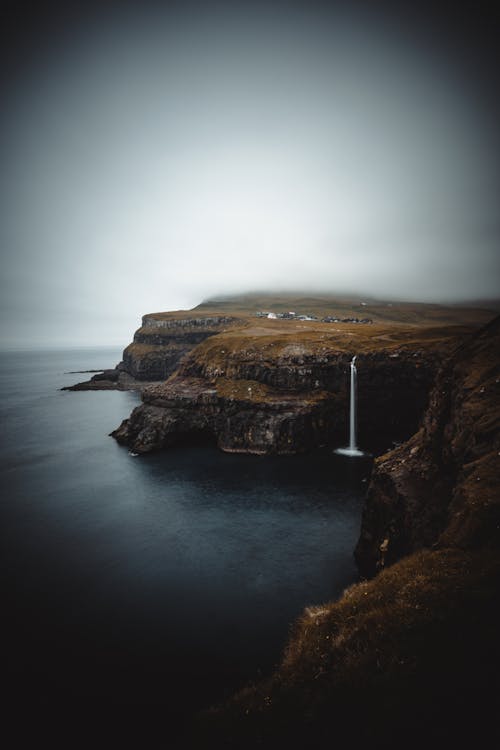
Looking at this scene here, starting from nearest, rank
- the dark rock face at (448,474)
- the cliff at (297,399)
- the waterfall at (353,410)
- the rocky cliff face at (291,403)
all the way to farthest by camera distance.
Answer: the dark rock face at (448,474) < the rocky cliff face at (291,403) < the cliff at (297,399) < the waterfall at (353,410)

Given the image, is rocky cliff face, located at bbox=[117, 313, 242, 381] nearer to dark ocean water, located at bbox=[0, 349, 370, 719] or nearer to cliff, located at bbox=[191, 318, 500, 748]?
dark ocean water, located at bbox=[0, 349, 370, 719]

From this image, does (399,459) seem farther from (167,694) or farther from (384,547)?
(167,694)

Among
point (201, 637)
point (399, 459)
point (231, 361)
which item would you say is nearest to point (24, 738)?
point (201, 637)

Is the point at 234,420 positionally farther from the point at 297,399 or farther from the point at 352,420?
the point at 352,420

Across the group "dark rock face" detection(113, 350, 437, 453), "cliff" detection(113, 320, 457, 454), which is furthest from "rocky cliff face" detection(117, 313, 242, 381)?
"dark rock face" detection(113, 350, 437, 453)

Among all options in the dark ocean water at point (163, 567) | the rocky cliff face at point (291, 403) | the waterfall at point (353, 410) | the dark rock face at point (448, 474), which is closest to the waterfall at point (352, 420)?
the waterfall at point (353, 410)

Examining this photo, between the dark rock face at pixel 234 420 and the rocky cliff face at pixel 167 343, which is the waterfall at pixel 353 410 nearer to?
the dark rock face at pixel 234 420
